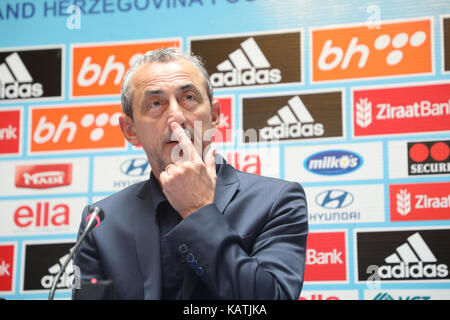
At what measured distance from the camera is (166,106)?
7.18ft

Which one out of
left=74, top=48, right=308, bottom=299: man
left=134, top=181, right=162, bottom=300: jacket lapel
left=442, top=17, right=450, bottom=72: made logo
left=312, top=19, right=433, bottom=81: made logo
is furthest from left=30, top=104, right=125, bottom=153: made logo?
left=442, top=17, right=450, bottom=72: made logo

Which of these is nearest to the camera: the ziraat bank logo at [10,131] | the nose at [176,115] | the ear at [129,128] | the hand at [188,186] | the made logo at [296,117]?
the hand at [188,186]

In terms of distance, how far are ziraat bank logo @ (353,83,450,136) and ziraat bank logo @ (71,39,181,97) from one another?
1.23 meters

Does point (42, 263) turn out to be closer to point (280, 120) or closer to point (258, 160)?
point (258, 160)

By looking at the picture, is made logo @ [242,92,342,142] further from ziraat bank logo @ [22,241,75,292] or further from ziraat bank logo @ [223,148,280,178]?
ziraat bank logo @ [22,241,75,292]

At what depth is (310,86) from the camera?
3646mm

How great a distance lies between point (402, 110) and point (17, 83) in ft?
7.72

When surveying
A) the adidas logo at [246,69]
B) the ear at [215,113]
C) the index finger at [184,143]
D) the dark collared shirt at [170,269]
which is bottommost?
the dark collared shirt at [170,269]

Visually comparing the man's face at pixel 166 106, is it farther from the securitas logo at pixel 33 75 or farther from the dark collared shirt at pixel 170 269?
the securitas logo at pixel 33 75

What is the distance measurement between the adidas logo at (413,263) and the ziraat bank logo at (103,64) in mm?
1789

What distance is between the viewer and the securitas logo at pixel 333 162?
3492 mm

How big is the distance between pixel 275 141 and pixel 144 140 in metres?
1.48

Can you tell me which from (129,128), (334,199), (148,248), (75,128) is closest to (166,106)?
(129,128)

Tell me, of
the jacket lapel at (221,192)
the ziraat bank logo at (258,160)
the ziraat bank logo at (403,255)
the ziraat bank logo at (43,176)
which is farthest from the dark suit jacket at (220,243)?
the ziraat bank logo at (43,176)
